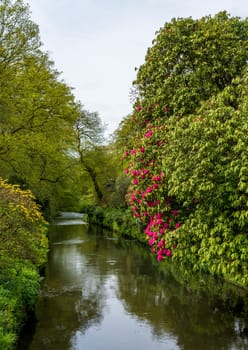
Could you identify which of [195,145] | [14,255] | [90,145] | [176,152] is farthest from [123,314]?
[90,145]

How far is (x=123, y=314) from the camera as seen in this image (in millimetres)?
12328

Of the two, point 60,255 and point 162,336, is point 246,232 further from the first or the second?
point 60,255

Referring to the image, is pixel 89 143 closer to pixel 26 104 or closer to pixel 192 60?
pixel 26 104

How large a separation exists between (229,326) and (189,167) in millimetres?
5730

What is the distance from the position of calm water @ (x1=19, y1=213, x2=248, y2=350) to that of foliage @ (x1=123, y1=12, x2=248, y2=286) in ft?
6.93

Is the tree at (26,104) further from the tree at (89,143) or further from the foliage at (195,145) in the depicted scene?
the tree at (89,143)

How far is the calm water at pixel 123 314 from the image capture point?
10102 millimetres

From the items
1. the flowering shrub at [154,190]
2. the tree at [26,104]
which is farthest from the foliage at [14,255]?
the tree at [26,104]

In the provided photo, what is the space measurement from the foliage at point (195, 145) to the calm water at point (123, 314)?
2.11 metres

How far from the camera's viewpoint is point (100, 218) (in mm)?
40625

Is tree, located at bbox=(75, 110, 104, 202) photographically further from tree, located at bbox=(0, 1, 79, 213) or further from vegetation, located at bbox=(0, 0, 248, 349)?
vegetation, located at bbox=(0, 0, 248, 349)

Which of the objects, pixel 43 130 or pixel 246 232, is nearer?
pixel 246 232

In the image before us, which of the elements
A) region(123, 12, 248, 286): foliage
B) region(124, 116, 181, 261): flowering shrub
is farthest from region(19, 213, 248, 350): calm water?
region(124, 116, 181, 261): flowering shrub

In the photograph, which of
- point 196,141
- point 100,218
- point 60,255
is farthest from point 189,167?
point 100,218
